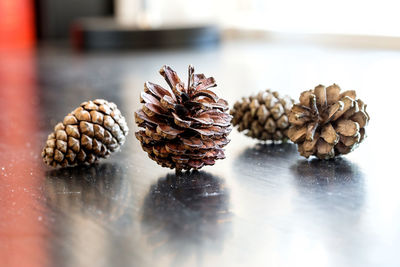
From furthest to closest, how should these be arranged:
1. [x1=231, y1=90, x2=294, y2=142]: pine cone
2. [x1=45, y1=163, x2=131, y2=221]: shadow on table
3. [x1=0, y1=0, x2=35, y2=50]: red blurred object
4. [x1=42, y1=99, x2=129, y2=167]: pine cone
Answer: [x1=0, y1=0, x2=35, y2=50]: red blurred object < [x1=231, y1=90, x2=294, y2=142]: pine cone < [x1=42, y1=99, x2=129, y2=167]: pine cone < [x1=45, y1=163, x2=131, y2=221]: shadow on table

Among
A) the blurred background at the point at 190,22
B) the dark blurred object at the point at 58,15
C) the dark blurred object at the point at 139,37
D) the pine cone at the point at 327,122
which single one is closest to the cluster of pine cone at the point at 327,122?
the pine cone at the point at 327,122

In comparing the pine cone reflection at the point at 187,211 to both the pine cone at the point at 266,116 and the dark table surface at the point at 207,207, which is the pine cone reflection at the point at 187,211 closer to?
the dark table surface at the point at 207,207

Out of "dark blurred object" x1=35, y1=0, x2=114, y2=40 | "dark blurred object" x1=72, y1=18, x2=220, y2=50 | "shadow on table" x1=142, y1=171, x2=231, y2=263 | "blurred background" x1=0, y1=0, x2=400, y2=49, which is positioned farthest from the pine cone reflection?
"dark blurred object" x1=35, y1=0, x2=114, y2=40

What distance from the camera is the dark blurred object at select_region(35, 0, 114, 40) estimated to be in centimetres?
317

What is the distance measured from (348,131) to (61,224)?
0.34 meters

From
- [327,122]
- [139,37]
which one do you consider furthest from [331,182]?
[139,37]

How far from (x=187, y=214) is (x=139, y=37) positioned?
2.11m

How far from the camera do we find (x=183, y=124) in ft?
2.11

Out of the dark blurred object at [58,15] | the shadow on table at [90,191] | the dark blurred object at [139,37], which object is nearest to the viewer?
the shadow on table at [90,191]

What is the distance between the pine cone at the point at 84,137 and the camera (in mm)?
701

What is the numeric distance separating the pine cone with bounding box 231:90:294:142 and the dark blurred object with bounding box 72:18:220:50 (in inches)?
71.2

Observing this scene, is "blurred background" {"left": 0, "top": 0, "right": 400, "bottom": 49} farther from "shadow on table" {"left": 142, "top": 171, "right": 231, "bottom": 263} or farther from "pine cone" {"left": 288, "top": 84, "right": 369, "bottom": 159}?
"shadow on table" {"left": 142, "top": 171, "right": 231, "bottom": 263}

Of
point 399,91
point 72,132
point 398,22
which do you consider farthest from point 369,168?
point 398,22

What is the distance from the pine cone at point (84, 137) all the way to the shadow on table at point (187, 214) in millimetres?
101
